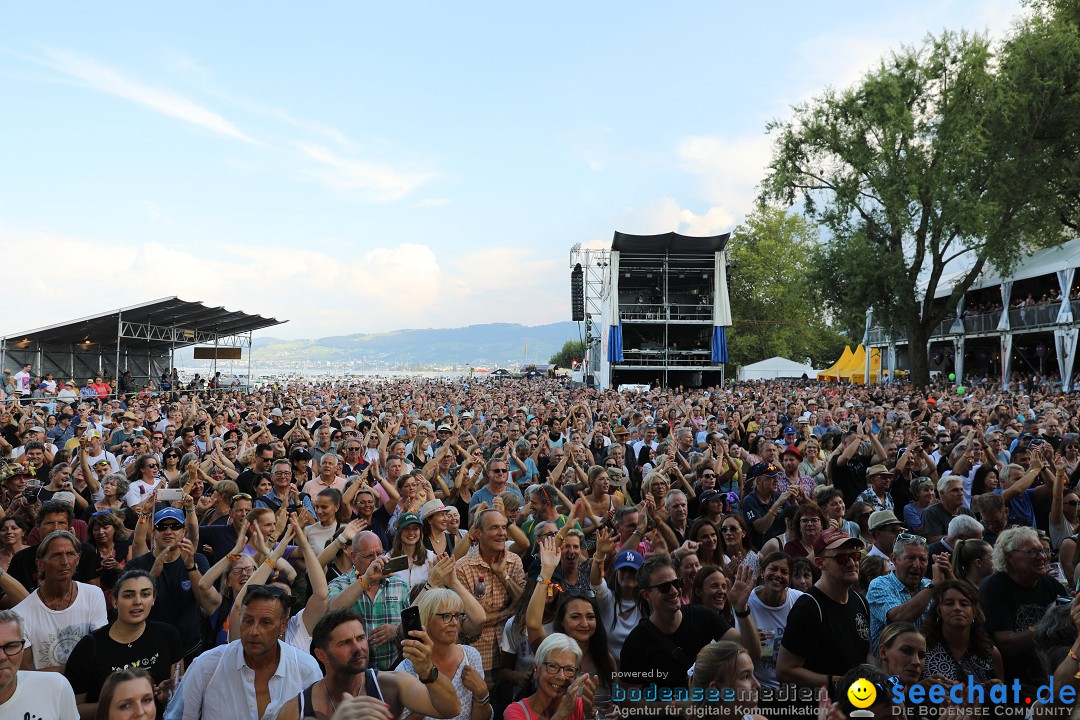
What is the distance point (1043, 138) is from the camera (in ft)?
88.9

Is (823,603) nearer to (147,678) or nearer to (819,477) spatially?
(147,678)

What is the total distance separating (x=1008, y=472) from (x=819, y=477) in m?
1.58

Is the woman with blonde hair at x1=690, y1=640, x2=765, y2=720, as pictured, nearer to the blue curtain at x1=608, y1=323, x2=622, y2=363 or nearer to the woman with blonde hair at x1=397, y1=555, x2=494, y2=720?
the woman with blonde hair at x1=397, y1=555, x2=494, y2=720

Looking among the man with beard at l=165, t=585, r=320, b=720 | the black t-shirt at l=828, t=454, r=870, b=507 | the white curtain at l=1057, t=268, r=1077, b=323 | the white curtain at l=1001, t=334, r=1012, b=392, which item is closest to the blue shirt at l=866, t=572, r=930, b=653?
the man with beard at l=165, t=585, r=320, b=720

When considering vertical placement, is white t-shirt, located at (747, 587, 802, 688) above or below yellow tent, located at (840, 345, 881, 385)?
below

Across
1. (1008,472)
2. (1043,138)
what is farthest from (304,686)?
(1043,138)

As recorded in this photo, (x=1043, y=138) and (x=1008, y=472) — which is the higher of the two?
(x=1043, y=138)

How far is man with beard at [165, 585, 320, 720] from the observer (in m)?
3.00

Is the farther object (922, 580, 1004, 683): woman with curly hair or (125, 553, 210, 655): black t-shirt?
(125, 553, 210, 655): black t-shirt

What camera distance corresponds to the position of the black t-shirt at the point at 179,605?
13.1 feet

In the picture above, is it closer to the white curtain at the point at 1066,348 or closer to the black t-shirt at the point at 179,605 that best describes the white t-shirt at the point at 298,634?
the black t-shirt at the point at 179,605

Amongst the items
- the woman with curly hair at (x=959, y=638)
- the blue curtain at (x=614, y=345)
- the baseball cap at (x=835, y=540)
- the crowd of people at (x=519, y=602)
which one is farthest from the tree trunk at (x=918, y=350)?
the woman with curly hair at (x=959, y=638)

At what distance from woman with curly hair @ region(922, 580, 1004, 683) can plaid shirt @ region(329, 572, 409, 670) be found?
8.18ft

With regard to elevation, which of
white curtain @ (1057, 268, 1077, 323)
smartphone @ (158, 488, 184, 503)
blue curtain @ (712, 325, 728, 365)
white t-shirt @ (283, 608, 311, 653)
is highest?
white curtain @ (1057, 268, 1077, 323)
